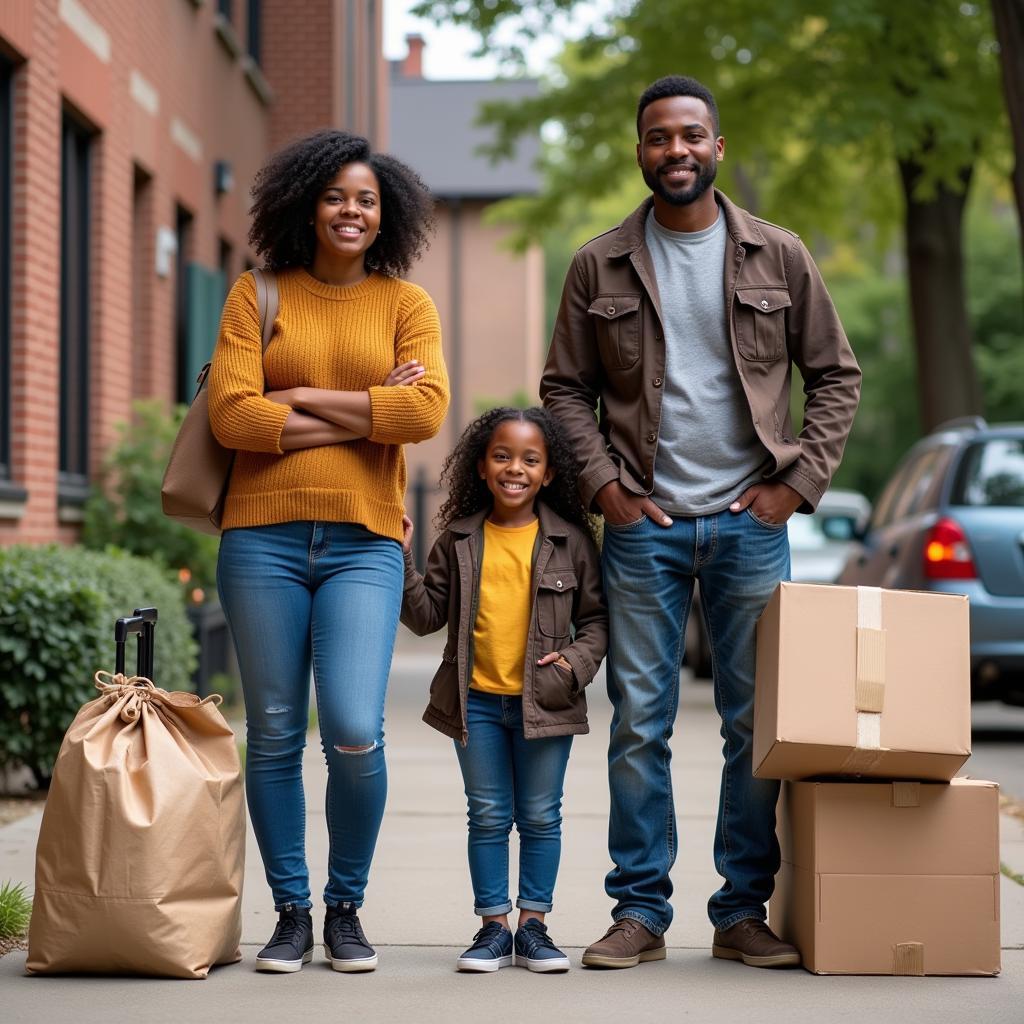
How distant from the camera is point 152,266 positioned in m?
11.9

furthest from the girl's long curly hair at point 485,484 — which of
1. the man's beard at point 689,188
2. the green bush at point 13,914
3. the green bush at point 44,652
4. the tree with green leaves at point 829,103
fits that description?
the tree with green leaves at point 829,103

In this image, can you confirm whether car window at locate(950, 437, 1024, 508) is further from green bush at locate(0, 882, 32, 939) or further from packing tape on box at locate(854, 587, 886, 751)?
green bush at locate(0, 882, 32, 939)

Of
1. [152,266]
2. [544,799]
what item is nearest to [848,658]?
[544,799]

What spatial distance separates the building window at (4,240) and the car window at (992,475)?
4.91 metres

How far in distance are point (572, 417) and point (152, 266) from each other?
7.66 metres

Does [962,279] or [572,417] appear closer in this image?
[572,417]

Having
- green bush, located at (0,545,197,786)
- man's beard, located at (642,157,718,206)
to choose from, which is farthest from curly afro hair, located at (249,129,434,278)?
green bush, located at (0,545,197,786)

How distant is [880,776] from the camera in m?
4.61

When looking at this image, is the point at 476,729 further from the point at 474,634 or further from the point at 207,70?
the point at 207,70

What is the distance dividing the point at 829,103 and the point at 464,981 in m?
12.3

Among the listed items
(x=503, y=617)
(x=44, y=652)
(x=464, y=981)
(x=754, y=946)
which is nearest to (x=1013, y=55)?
(x=44, y=652)

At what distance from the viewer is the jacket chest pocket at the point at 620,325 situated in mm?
4676

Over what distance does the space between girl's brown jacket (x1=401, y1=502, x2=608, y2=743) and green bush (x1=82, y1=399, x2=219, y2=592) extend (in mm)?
5699

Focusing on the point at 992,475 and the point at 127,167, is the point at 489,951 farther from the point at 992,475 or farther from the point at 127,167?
the point at 127,167
